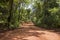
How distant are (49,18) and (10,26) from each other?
7.18 m

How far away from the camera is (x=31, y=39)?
9172mm

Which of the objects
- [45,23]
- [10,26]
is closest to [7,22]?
[10,26]

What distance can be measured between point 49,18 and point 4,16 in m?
7.17

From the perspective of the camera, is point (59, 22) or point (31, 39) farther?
point (59, 22)

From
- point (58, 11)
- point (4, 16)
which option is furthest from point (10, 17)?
point (58, 11)

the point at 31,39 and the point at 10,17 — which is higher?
the point at 10,17

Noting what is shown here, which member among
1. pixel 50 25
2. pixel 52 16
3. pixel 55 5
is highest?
pixel 55 5

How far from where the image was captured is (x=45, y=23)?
2100cm

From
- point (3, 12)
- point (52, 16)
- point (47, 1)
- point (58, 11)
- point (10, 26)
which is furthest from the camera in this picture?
point (47, 1)

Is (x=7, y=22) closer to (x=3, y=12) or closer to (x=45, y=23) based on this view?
(x=3, y=12)

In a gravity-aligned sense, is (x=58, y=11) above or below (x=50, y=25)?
above

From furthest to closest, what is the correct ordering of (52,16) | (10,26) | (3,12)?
(52,16), (3,12), (10,26)

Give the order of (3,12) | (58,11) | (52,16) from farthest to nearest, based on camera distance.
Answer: (52,16) < (58,11) < (3,12)

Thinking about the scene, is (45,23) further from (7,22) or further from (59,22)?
(7,22)
